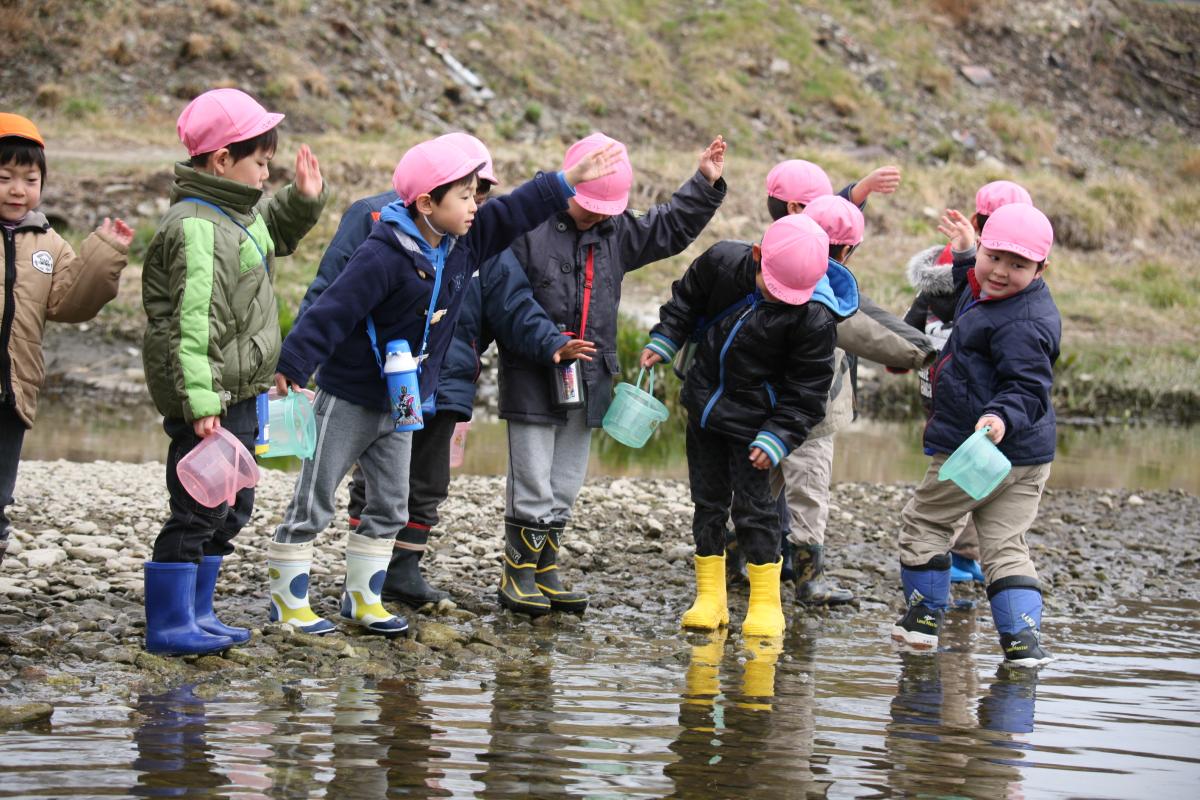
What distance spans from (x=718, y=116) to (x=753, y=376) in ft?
92.1

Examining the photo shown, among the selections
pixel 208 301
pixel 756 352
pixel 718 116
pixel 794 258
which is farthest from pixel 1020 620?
pixel 718 116

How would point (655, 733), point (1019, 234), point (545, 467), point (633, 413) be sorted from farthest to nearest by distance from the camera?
point (633, 413) → point (545, 467) → point (1019, 234) → point (655, 733)

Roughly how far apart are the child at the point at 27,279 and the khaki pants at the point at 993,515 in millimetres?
3308

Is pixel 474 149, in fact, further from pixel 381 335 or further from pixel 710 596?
pixel 710 596

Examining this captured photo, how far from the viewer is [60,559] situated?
256 inches

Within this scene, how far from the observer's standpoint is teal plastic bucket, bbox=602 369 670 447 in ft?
20.3

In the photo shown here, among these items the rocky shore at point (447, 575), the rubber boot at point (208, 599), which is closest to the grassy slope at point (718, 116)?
the rocky shore at point (447, 575)

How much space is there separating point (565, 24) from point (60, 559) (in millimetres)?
29929

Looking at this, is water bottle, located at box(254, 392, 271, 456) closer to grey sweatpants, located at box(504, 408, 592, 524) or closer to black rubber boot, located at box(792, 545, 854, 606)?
grey sweatpants, located at box(504, 408, 592, 524)

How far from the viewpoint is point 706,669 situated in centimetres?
532

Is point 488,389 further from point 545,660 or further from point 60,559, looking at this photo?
point 545,660

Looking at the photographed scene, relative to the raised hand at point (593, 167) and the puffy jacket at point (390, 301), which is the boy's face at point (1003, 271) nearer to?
the raised hand at point (593, 167)

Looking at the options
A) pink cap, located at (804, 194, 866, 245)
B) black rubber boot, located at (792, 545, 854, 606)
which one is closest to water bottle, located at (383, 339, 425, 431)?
pink cap, located at (804, 194, 866, 245)

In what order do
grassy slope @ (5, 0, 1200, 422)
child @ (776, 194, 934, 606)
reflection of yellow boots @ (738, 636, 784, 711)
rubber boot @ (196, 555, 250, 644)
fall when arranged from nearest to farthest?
1. reflection of yellow boots @ (738, 636, 784, 711)
2. rubber boot @ (196, 555, 250, 644)
3. child @ (776, 194, 934, 606)
4. grassy slope @ (5, 0, 1200, 422)
